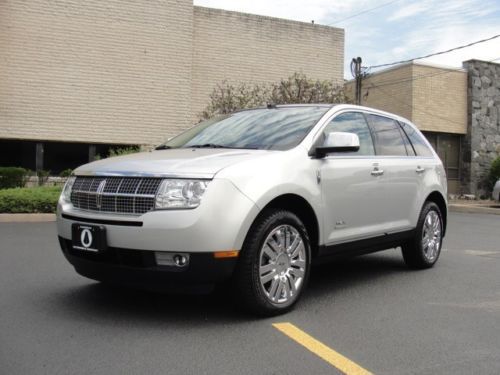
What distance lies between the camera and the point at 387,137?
627 cm

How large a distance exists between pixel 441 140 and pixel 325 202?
19.8 meters

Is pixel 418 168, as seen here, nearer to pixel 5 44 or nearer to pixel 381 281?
pixel 381 281

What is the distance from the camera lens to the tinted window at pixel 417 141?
675 centimetres

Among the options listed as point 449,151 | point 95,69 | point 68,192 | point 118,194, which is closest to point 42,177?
point 95,69

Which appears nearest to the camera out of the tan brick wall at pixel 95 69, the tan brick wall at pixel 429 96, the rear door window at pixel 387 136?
the rear door window at pixel 387 136

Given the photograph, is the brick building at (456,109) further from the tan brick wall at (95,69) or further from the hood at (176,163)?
the hood at (176,163)

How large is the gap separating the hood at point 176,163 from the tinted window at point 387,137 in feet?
5.99

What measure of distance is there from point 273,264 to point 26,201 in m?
8.60

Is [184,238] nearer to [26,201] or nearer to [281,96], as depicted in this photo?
[26,201]

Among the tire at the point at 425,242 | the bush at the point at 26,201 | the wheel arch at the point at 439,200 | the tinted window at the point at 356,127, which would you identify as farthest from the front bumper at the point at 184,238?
the bush at the point at 26,201

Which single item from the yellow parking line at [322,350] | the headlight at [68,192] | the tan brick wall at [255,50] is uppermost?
the tan brick wall at [255,50]

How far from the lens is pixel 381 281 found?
607 cm

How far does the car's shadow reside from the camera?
14.5 feet

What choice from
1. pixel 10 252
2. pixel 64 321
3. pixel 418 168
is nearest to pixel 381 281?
pixel 418 168
